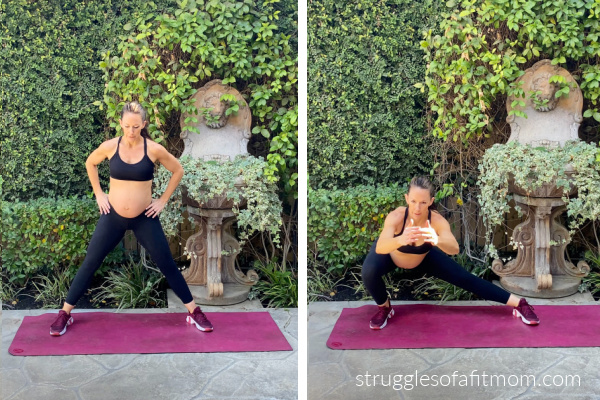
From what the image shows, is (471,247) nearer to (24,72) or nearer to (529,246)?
(529,246)

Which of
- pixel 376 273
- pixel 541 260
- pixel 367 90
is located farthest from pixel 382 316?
pixel 367 90

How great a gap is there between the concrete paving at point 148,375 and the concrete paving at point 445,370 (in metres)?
0.20

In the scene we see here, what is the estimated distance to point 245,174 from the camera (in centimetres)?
370

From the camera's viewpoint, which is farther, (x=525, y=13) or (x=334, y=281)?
(x=334, y=281)

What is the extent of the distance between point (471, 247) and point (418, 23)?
1233mm

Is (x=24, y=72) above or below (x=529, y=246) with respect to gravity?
above

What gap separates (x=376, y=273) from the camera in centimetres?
372

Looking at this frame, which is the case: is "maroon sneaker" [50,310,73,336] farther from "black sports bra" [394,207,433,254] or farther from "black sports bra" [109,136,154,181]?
"black sports bra" [394,207,433,254]

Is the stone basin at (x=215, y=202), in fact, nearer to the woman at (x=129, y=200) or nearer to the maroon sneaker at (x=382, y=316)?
the woman at (x=129, y=200)

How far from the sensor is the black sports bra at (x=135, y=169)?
141 inches

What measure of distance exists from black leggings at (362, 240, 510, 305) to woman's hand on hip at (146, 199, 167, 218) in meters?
1.16

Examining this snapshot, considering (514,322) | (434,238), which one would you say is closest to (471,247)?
(434,238)

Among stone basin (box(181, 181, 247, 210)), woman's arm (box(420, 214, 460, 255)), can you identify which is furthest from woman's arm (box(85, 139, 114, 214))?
woman's arm (box(420, 214, 460, 255))

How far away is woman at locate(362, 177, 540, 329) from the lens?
3.64 m
